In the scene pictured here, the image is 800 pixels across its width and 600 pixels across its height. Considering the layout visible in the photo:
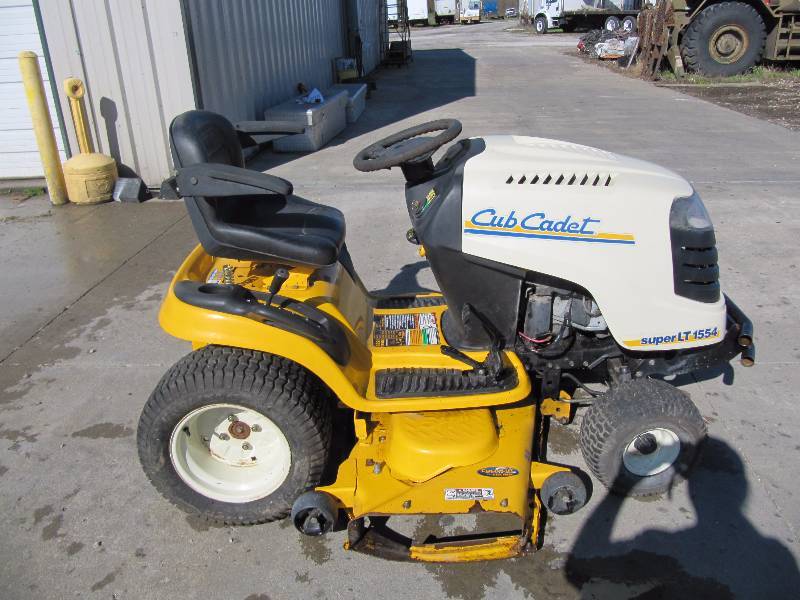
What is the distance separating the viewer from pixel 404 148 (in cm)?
246

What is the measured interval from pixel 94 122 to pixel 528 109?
22.9ft

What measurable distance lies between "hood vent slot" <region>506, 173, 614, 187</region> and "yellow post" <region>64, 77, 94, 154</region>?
5.76m

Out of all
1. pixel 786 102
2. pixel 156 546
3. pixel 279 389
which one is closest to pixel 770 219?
pixel 279 389

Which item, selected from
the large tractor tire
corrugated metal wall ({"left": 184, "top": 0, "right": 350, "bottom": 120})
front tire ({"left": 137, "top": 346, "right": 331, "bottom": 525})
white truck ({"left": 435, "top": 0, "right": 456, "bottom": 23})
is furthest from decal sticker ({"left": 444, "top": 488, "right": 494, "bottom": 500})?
white truck ({"left": 435, "top": 0, "right": 456, "bottom": 23})

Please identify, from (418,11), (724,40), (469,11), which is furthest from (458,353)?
(469,11)

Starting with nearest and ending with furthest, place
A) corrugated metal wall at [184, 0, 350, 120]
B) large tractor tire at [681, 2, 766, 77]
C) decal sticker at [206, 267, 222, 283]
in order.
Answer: decal sticker at [206, 267, 222, 283], corrugated metal wall at [184, 0, 350, 120], large tractor tire at [681, 2, 766, 77]

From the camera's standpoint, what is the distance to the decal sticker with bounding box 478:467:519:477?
2.36m

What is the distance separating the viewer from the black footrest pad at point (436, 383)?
251cm

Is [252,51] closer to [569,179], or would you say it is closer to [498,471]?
[569,179]

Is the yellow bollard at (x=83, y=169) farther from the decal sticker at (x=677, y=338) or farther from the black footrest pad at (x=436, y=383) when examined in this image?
the decal sticker at (x=677, y=338)

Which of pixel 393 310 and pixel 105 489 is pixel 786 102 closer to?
pixel 393 310

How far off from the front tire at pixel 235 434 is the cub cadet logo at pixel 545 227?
889mm

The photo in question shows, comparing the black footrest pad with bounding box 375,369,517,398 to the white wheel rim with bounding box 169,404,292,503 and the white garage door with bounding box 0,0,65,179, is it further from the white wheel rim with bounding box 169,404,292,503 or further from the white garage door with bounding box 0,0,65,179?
the white garage door with bounding box 0,0,65,179

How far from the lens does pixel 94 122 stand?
693cm
